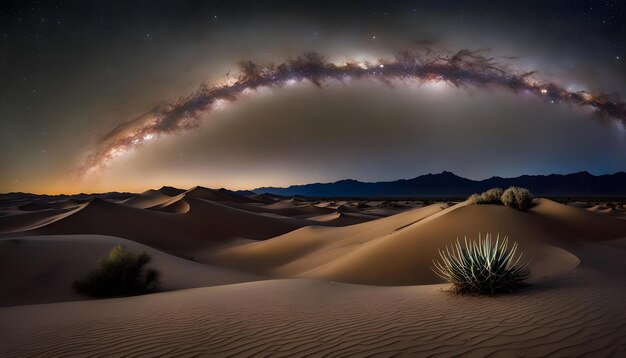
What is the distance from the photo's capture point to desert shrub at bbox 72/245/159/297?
9.79 m

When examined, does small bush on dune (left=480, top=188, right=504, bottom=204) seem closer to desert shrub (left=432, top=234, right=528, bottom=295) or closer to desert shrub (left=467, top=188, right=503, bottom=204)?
desert shrub (left=467, top=188, right=503, bottom=204)

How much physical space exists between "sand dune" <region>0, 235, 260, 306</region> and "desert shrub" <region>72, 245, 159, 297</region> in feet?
1.08

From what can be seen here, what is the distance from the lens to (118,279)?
32.6 feet

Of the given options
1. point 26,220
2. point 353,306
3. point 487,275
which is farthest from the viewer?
point 26,220

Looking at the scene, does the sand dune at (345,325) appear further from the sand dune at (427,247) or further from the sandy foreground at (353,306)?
the sand dune at (427,247)

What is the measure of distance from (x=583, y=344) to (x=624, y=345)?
348 millimetres

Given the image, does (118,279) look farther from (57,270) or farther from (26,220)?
(26,220)

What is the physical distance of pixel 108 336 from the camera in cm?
535

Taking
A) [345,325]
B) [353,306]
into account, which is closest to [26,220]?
[353,306]

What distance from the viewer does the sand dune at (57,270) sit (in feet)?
31.8

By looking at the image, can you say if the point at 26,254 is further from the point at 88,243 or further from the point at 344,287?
the point at 344,287

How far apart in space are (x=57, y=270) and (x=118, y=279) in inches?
105

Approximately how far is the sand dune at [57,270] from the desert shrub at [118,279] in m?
0.33

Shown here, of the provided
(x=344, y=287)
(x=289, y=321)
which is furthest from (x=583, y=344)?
(x=344, y=287)
